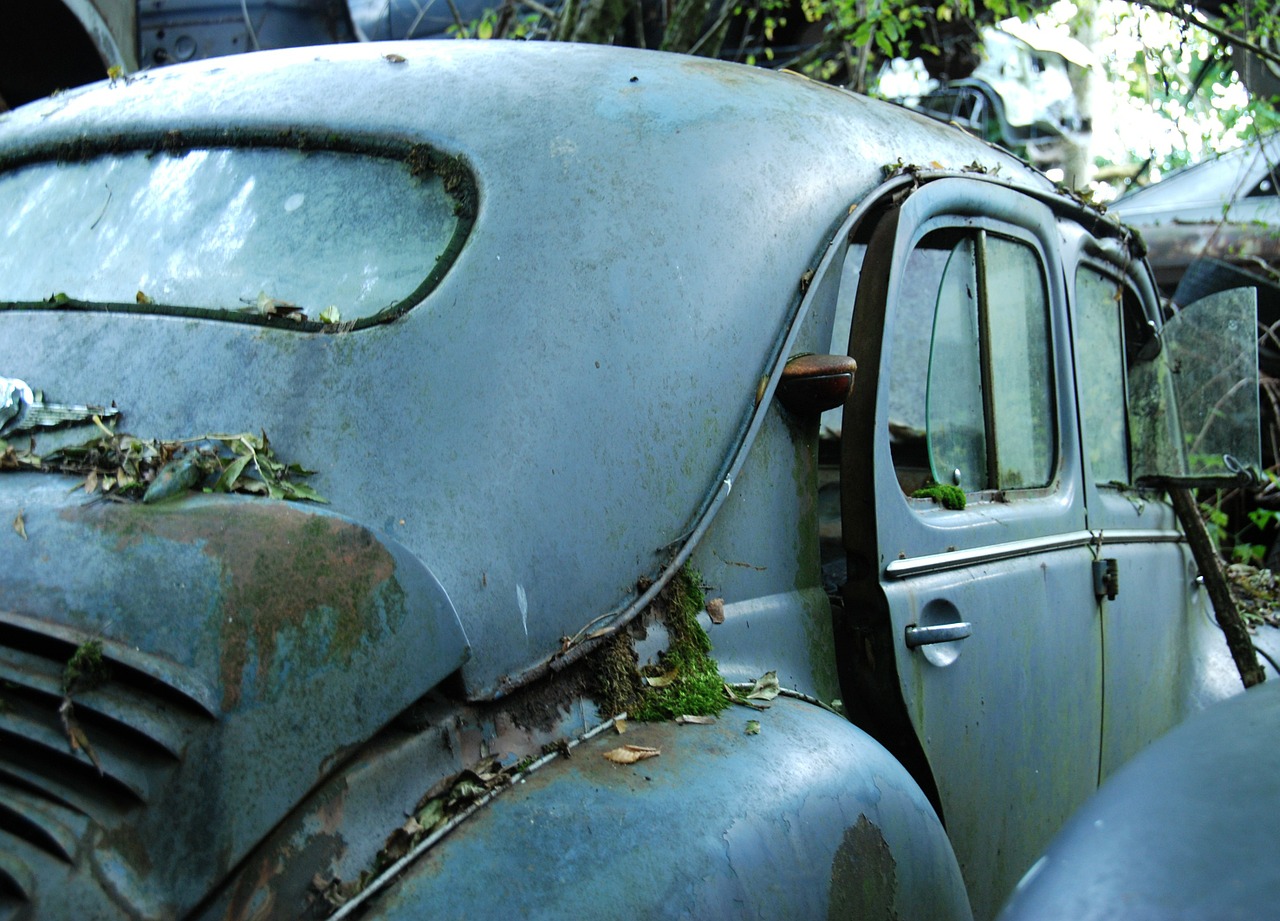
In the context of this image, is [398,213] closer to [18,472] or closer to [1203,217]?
[18,472]

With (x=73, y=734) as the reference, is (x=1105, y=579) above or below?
below

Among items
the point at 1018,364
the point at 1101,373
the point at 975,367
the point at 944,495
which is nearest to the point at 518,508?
the point at 944,495

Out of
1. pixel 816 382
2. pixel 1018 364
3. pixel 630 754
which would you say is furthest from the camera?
pixel 1018 364

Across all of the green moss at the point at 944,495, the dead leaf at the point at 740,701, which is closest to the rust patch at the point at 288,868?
the dead leaf at the point at 740,701

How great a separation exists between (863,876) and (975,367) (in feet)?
4.53

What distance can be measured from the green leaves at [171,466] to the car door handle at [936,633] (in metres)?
1.17

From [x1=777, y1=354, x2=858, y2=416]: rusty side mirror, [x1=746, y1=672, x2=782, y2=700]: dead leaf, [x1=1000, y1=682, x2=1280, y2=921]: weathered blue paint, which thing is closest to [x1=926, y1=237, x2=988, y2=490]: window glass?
[x1=777, y1=354, x2=858, y2=416]: rusty side mirror

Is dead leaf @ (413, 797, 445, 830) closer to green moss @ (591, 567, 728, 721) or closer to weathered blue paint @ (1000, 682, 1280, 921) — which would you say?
green moss @ (591, 567, 728, 721)

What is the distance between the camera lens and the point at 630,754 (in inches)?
67.2

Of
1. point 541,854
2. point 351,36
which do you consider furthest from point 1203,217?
point 541,854

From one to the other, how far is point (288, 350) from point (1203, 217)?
27.2 feet

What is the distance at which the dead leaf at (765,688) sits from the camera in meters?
1.96

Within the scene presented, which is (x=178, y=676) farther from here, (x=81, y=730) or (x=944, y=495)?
(x=944, y=495)

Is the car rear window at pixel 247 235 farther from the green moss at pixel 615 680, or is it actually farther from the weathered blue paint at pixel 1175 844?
the weathered blue paint at pixel 1175 844
